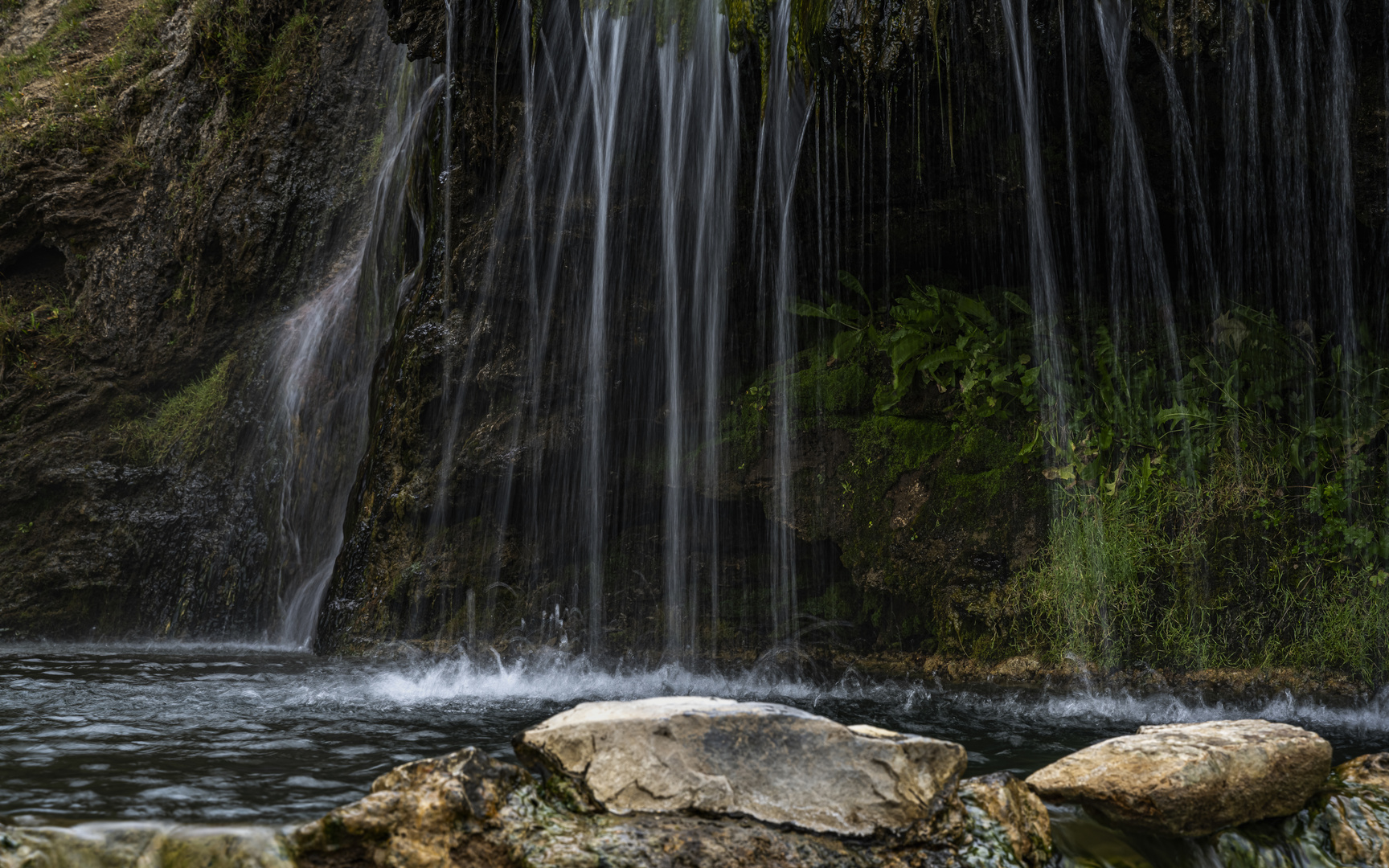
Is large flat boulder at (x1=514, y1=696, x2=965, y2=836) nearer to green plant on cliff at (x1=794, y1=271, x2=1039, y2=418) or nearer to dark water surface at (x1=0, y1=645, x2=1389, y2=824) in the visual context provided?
dark water surface at (x1=0, y1=645, x2=1389, y2=824)

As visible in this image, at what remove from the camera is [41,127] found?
10.8 m

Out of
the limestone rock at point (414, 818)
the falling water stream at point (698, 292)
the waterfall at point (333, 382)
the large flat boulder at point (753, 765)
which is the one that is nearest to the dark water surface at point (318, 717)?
the falling water stream at point (698, 292)

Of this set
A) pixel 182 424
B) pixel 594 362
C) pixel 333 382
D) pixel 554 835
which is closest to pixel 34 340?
pixel 182 424

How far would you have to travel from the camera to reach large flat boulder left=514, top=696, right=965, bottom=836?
2.44 meters

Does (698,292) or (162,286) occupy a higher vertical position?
(162,286)

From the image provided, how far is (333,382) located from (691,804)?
297 inches

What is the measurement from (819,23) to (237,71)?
844 centimetres

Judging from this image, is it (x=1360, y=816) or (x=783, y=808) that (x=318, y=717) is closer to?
(x=783, y=808)

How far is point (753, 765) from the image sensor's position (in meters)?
2.53

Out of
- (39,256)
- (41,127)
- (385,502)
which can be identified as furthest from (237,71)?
(385,502)

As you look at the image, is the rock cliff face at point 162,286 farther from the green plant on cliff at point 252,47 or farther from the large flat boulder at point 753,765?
the large flat boulder at point 753,765

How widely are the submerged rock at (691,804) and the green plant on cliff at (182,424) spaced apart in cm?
836

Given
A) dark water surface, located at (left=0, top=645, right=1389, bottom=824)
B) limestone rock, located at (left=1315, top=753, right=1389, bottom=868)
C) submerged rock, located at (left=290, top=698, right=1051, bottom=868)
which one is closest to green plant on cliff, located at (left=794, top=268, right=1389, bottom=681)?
dark water surface, located at (left=0, top=645, right=1389, bottom=824)

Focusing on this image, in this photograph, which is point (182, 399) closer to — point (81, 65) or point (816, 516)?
point (81, 65)
